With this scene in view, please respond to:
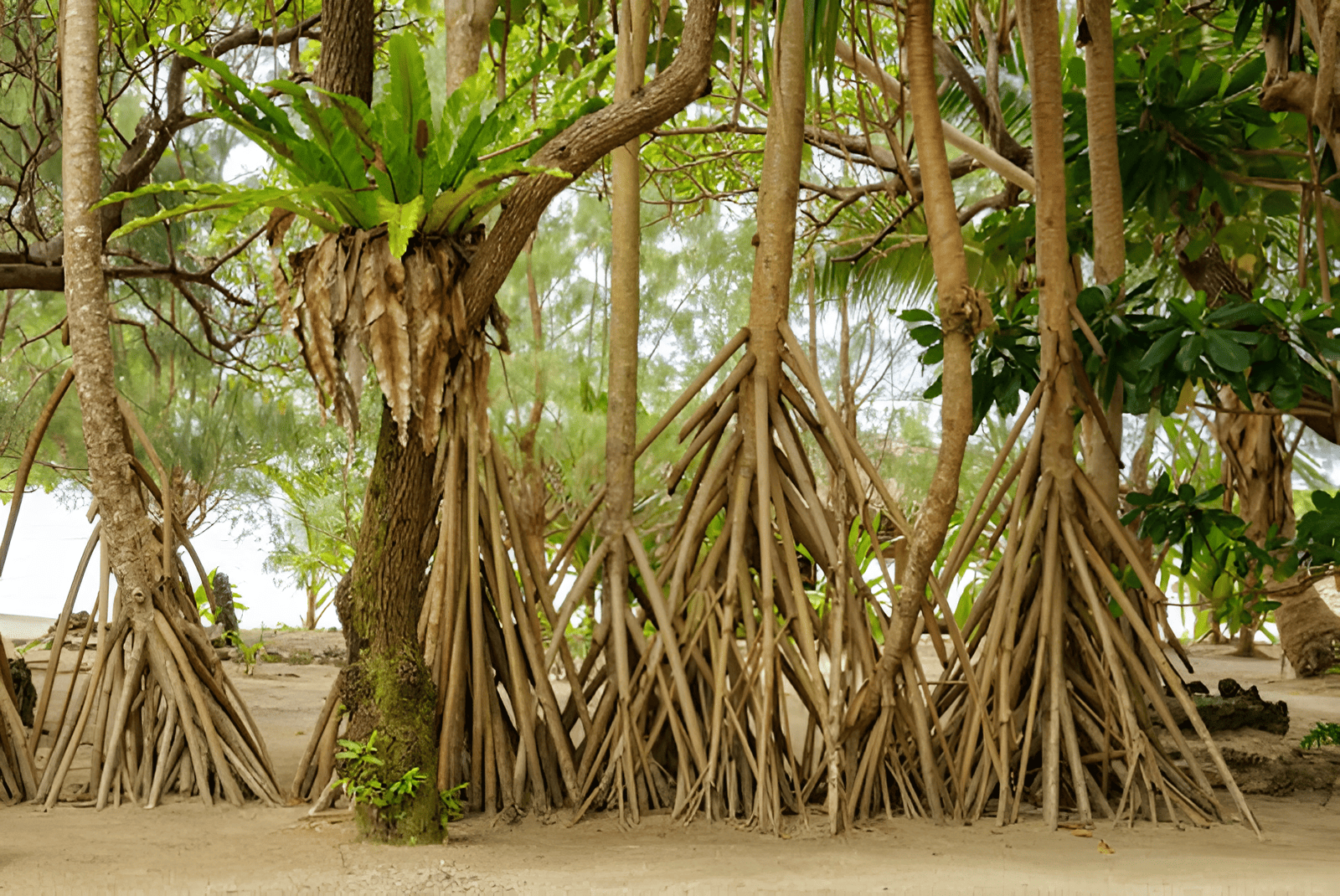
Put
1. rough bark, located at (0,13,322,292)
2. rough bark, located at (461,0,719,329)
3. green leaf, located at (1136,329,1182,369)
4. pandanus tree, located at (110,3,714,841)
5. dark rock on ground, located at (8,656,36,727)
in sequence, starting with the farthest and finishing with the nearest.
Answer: rough bark, located at (0,13,322,292), dark rock on ground, located at (8,656,36,727), green leaf, located at (1136,329,1182,369), rough bark, located at (461,0,719,329), pandanus tree, located at (110,3,714,841)

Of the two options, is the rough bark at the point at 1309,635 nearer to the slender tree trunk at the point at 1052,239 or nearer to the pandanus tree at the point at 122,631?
the slender tree trunk at the point at 1052,239

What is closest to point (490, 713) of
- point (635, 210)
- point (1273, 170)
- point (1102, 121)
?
point (635, 210)

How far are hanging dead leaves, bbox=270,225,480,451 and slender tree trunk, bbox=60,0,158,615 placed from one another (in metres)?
0.83

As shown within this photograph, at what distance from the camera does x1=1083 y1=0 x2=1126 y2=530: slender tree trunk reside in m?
3.11

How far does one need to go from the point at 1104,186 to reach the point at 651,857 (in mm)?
2180

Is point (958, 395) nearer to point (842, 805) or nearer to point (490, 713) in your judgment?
point (842, 805)

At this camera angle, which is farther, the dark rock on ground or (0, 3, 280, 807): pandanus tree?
the dark rock on ground

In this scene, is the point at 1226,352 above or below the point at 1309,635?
above

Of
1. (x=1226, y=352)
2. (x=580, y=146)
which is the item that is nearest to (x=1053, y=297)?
(x=1226, y=352)

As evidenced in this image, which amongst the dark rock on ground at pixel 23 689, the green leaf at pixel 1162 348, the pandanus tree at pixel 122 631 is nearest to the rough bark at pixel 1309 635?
the green leaf at pixel 1162 348

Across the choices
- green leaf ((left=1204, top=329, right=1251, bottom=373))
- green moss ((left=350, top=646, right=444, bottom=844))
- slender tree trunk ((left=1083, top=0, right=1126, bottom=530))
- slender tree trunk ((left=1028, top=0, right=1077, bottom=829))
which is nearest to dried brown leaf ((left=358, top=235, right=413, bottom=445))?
green moss ((left=350, top=646, right=444, bottom=844))

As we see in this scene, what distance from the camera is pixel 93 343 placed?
290 centimetres

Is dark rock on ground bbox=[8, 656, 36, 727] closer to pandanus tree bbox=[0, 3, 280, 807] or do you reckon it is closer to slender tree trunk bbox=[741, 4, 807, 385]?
pandanus tree bbox=[0, 3, 280, 807]

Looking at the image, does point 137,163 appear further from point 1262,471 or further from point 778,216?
point 1262,471
